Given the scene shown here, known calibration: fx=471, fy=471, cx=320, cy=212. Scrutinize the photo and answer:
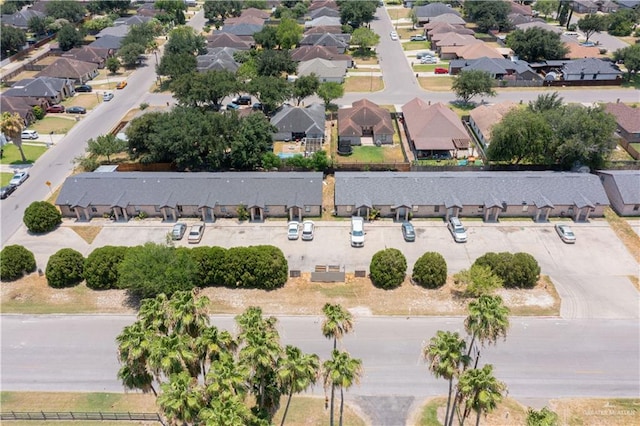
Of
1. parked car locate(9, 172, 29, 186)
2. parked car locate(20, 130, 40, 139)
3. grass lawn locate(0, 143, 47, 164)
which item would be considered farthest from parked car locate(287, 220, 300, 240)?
parked car locate(20, 130, 40, 139)

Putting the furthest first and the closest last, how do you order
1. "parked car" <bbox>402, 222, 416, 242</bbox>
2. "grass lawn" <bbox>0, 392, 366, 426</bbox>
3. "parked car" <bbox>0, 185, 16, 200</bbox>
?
"parked car" <bbox>0, 185, 16, 200</bbox> → "parked car" <bbox>402, 222, 416, 242</bbox> → "grass lawn" <bbox>0, 392, 366, 426</bbox>

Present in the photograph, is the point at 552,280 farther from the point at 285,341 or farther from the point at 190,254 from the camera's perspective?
the point at 190,254

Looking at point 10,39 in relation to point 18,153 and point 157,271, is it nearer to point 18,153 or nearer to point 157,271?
point 18,153

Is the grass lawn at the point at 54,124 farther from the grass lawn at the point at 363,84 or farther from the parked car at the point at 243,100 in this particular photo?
the grass lawn at the point at 363,84

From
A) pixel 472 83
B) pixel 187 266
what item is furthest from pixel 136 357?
pixel 472 83

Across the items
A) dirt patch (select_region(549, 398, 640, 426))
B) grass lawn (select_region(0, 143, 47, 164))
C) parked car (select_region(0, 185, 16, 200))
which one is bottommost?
grass lawn (select_region(0, 143, 47, 164))

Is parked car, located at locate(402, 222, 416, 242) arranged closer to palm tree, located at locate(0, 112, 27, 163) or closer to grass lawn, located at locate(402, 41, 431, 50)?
palm tree, located at locate(0, 112, 27, 163)
